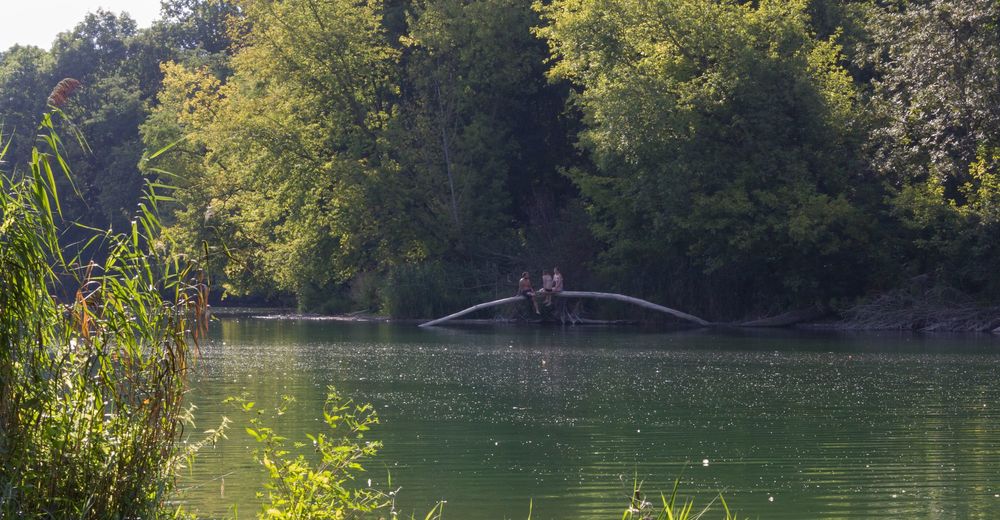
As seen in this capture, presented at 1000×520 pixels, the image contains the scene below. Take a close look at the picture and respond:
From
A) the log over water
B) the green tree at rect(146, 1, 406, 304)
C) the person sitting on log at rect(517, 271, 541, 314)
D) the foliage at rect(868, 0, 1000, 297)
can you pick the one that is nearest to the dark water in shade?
the foliage at rect(868, 0, 1000, 297)

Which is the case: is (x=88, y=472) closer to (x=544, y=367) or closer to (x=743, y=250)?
(x=544, y=367)

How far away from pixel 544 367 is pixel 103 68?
5734cm

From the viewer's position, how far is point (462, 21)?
4509cm

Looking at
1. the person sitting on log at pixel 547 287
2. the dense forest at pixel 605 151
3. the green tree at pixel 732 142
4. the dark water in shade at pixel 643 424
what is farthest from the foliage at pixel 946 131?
the person sitting on log at pixel 547 287

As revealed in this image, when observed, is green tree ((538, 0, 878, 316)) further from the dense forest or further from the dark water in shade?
the dark water in shade

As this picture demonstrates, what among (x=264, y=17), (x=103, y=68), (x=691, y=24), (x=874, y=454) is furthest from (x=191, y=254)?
(x=103, y=68)

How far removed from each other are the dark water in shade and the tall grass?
2.67m

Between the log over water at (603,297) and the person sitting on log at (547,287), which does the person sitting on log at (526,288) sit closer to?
the log over water at (603,297)

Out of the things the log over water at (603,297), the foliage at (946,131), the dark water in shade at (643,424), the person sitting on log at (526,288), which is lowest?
the dark water in shade at (643,424)

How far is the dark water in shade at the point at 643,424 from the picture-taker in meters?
11.2

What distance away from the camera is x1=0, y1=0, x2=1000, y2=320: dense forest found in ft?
119

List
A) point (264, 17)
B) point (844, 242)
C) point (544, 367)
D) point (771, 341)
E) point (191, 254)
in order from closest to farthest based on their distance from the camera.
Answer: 1. point (191, 254)
2. point (544, 367)
3. point (771, 341)
4. point (844, 242)
5. point (264, 17)

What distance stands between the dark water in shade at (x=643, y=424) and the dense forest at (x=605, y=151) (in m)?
7.65

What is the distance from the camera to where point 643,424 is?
52.0 feet
